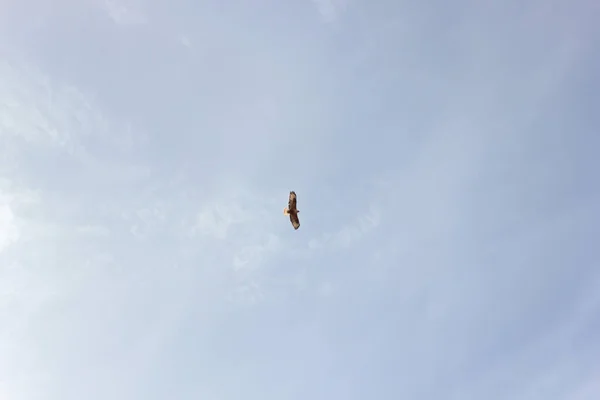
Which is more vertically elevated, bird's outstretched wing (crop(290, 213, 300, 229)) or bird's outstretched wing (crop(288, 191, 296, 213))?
bird's outstretched wing (crop(288, 191, 296, 213))

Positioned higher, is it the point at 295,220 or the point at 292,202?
the point at 292,202

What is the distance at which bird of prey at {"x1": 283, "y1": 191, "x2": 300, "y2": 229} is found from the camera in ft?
625

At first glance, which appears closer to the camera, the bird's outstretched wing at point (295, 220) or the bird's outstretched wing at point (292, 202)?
the bird's outstretched wing at point (292, 202)

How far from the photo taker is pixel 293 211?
631 ft

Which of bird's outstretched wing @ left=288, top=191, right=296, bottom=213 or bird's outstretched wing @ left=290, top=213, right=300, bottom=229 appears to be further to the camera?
bird's outstretched wing @ left=290, top=213, right=300, bottom=229

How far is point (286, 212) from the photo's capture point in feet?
630

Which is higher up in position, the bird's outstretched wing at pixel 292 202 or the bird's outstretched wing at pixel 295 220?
the bird's outstretched wing at pixel 292 202

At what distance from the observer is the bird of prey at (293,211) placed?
190500 millimetres

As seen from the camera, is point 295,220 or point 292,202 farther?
point 295,220
